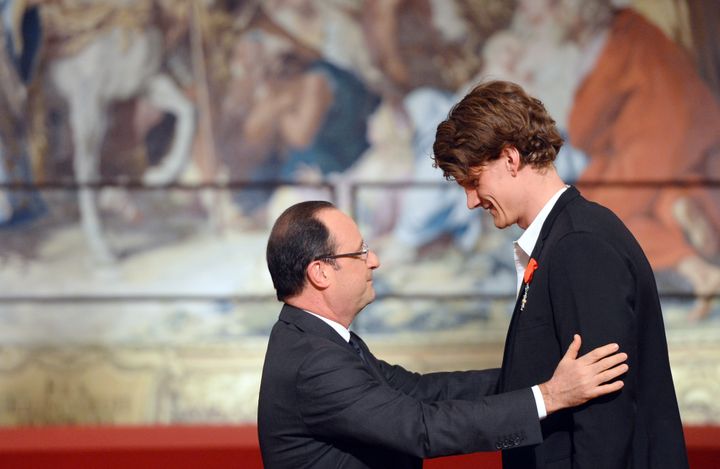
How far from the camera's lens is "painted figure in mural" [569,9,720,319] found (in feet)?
24.6

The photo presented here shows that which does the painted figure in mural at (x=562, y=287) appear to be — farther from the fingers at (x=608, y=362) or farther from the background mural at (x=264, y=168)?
the background mural at (x=264, y=168)

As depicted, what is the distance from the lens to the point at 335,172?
7656 mm

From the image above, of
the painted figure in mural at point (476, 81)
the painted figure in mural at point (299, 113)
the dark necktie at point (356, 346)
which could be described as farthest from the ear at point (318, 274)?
the painted figure in mural at point (299, 113)

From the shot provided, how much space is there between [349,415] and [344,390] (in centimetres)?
6

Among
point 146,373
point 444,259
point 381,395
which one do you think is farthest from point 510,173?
point 146,373

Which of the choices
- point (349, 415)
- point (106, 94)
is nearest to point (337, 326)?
point (349, 415)

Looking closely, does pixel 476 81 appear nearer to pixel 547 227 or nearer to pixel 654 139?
pixel 654 139

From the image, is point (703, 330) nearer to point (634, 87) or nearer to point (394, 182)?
point (634, 87)

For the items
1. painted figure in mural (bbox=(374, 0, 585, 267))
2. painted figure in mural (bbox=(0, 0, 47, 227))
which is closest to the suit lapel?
painted figure in mural (bbox=(374, 0, 585, 267))

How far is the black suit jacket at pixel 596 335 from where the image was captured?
2.25 m

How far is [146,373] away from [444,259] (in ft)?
8.16

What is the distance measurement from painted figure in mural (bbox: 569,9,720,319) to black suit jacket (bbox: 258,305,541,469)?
5292mm

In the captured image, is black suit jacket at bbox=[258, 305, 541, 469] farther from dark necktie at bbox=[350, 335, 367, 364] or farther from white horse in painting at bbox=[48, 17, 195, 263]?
white horse in painting at bbox=[48, 17, 195, 263]

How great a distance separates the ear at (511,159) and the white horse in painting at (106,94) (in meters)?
5.59
